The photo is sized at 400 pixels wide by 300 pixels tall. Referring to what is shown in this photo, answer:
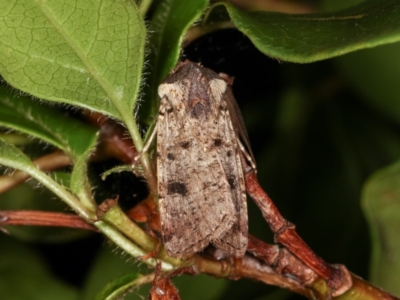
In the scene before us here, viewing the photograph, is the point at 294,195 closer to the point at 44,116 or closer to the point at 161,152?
the point at 161,152

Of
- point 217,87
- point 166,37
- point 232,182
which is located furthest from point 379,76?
point 166,37

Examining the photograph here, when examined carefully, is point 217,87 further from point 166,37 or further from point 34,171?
point 34,171

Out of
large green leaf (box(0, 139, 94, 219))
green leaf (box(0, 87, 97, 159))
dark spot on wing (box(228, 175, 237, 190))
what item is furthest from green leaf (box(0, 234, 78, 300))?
large green leaf (box(0, 139, 94, 219))

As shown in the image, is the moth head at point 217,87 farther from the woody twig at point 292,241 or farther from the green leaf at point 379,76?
the green leaf at point 379,76

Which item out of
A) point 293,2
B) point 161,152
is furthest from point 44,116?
point 293,2

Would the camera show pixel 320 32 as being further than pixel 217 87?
No

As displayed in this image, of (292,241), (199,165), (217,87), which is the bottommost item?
(292,241)
